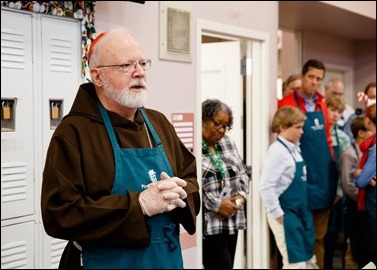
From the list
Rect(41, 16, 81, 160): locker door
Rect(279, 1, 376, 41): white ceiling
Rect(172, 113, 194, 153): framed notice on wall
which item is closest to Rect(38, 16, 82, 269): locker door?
Rect(41, 16, 81, 160): locker door

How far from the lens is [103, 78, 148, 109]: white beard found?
1477mm

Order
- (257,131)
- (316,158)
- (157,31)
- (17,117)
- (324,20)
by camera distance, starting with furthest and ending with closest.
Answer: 1. (324,20)
2. (257,131)
3. (316,158)
4. (157,31)
5. (17,117)

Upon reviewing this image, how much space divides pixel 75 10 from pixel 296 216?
1.95 meters

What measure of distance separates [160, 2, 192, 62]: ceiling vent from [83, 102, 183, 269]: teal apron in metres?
1.45

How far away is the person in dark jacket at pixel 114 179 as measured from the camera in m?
1.35

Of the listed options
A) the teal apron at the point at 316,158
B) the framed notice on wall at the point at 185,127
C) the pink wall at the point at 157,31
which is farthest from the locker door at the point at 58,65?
the teal apron at the point at 316,158

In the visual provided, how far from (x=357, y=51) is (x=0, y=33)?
5.79 m

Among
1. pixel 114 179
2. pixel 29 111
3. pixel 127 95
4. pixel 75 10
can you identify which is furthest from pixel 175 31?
pixel 114 179

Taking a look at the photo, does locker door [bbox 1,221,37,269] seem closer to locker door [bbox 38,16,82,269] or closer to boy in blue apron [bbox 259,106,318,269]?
locker door [bbox 38,16,82,269]

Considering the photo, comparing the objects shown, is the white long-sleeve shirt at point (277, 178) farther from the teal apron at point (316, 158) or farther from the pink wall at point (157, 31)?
the pink wall at point (157, 31)

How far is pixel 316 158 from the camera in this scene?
3.66 m

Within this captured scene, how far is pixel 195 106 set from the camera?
3.14 m

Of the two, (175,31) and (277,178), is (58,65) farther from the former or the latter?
(277,178)

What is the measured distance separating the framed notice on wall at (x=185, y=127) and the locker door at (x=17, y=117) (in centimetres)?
99
